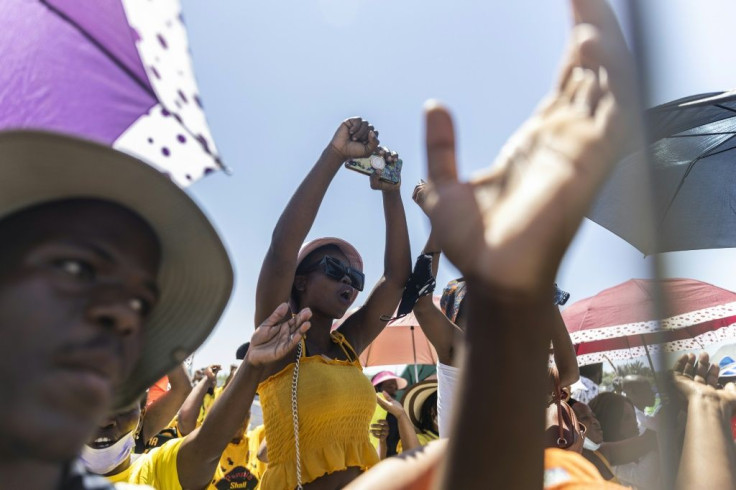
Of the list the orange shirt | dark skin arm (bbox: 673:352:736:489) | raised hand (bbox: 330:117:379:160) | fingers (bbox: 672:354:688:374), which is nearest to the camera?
the orange shirt

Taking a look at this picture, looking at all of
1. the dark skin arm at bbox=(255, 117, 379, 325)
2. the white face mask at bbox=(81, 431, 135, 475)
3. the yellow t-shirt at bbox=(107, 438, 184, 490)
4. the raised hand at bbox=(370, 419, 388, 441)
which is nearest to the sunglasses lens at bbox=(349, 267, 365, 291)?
the dark skin arm at bbox=(255, 117, 379, 325)

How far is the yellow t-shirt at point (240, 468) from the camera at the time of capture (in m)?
5.23

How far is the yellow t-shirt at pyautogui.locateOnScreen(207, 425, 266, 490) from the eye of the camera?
523 centimetres

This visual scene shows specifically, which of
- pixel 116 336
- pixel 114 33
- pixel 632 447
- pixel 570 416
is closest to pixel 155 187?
pixel 116 336

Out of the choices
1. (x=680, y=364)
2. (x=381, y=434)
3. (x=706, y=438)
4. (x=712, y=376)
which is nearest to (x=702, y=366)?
(x=680, y=364)

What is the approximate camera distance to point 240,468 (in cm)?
533

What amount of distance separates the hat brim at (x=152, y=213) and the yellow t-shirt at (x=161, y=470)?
4.12 ft

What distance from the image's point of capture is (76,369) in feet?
3.27

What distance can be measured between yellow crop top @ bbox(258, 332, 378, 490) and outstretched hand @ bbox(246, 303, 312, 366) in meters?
0.37

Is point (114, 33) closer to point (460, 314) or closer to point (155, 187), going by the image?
point (155, 187)

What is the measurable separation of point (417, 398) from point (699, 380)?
11.0 feet

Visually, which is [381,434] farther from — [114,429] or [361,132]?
[361,132]

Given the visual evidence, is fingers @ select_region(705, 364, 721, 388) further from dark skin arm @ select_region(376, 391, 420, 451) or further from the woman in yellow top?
dark skin arm @ select_region(376, 391, 420, 451)

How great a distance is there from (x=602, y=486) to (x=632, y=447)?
3.89m
